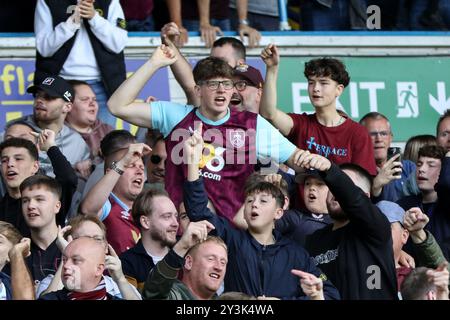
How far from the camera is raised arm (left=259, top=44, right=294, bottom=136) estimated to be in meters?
12.7

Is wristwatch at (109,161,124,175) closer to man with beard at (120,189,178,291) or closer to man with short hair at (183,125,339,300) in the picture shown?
man with beard at (120,189,178,291)

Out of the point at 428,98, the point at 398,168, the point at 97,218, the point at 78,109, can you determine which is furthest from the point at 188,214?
the point at 428,98

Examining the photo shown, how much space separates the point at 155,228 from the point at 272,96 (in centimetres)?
145

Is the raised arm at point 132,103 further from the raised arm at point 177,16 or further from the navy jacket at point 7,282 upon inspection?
the raised arm at point 177,16

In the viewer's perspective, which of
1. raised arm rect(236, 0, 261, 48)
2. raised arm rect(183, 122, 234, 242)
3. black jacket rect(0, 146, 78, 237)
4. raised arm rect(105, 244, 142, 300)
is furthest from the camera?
raised arm rect(236, 0, 261, 48)

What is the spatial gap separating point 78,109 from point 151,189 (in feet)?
6.94

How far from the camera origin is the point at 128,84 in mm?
12375

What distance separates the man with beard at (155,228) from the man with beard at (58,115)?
176cm

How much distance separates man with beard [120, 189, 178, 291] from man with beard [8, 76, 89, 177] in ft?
5.78

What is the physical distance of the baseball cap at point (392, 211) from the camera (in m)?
12.5

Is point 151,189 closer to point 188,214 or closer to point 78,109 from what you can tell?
point 188,214

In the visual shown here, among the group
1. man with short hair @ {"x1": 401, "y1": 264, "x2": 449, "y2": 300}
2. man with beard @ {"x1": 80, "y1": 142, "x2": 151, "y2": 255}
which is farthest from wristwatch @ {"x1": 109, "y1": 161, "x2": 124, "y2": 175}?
man with short hair @ {"x1": 401, "y1": 264, "x2": 449, "y2": 300}

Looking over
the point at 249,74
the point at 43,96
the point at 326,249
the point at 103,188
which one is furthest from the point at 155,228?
the point at 43,96
